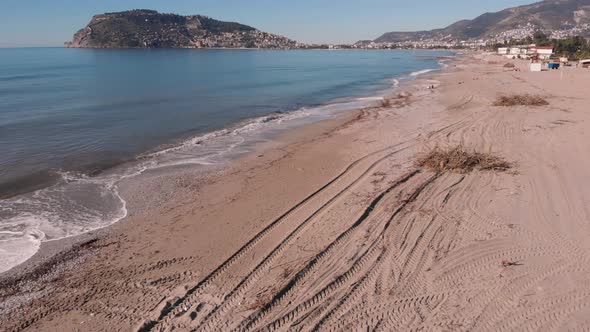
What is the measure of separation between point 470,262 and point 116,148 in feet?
51.5

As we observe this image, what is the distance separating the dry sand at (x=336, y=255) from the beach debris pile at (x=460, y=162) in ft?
1.04

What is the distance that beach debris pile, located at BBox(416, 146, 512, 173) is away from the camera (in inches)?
492

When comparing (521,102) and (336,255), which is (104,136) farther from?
(521,102)

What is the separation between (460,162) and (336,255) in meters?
6.85

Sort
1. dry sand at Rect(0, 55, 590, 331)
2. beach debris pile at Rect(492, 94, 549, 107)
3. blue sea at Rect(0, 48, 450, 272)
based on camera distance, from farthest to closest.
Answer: beach debris pile at Rect(492, 94, 549, 107) < blue sea at Rect(0, 48, 450, 272) < dry sand at Rect(0, 55, 590, 331)

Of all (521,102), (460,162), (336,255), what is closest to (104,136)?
(336,255)

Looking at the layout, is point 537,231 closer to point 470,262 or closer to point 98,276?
point 470,262

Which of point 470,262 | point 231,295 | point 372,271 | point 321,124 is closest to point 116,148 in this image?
point 321,124

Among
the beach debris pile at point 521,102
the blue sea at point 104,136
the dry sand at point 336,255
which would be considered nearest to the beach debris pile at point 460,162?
the dry sand at point 336,255

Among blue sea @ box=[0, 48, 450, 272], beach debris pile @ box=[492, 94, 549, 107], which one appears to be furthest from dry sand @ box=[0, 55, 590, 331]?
beach debris pile @ box=[492, 94, 549, 107]

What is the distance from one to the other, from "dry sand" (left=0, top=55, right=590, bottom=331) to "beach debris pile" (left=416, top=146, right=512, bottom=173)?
317 millimetres

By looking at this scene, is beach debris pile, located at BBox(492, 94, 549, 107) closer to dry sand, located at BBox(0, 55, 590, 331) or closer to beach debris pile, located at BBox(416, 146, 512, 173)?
dry sand, located at BBox(0, 55, 590, 331)

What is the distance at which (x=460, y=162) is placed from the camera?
12.6 m

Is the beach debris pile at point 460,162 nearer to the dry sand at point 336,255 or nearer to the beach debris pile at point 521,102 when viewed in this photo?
the dry sand at point 336,255
